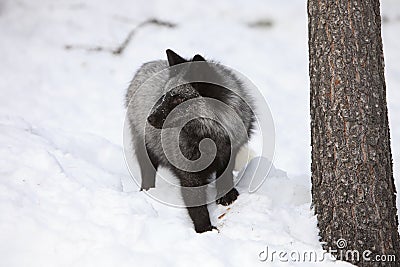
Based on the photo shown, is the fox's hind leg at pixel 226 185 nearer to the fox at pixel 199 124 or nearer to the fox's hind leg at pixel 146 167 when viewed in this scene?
the fox at pixel 199 124

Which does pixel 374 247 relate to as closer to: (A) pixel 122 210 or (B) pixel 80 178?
(A) pixel 122 210

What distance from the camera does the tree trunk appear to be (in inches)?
118

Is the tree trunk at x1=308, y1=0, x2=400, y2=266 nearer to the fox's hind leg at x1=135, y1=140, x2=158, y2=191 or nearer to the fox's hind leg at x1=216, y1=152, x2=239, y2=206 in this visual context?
the fox's hind leg at x1=216, y1=152, x2=239, y2=206

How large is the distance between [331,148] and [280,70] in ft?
14.2

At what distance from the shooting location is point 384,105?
10.1ft

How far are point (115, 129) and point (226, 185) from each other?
2.49 metres

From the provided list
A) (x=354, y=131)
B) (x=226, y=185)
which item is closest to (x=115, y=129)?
(x=226, y=185)

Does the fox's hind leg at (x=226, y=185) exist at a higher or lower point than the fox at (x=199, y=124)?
lower

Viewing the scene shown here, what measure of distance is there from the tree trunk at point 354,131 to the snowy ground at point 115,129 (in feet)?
1.04

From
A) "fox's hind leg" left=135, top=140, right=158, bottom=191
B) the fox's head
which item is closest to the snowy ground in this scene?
"fox's hind leg" left=135, top=140, right=158, bottom=191

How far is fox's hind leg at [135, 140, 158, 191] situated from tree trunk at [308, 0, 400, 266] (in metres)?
1.68

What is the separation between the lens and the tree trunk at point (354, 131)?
299cm

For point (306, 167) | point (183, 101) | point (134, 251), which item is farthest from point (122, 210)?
point (306, 167)

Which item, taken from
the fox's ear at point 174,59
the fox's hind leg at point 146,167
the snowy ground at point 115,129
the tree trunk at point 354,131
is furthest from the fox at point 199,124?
the tree trunk at point 354,131
